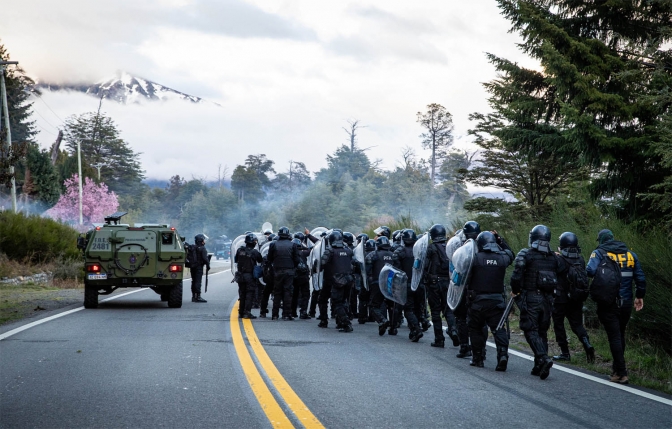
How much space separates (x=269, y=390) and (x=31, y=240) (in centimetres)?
2584

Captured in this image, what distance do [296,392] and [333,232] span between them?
7186mm

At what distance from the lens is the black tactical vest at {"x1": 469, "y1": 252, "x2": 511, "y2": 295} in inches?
376

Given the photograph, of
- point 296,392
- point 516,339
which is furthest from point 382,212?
point 296,392

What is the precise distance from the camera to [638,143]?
1495 centimetres

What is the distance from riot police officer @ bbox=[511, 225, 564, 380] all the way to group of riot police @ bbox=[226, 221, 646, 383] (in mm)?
12

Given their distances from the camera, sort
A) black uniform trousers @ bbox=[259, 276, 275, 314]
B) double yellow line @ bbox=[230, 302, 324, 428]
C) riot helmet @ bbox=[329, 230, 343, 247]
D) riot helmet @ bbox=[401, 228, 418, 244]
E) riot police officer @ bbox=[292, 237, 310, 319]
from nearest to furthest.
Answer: double yellow line @ bbox=[230, 302, 324, 428]
riot helmet @ bbox=[401, 228, 418, 244]
riot helmet @ bbox=[329, 230, 343, 247]
riot police officer @ bbox=[292, 237, 310, 319]
black uniform trousers @ bbox=[259, 276, 275, 314]

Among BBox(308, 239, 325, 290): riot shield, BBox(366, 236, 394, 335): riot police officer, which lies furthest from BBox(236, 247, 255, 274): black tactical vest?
BBox(366, 236, 394, 335): riot police officer

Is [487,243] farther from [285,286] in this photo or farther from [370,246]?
[285,286]

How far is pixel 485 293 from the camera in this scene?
31.3 feet

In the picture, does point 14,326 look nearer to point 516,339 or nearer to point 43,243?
point 516,339

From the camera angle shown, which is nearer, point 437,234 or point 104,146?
point 437,234

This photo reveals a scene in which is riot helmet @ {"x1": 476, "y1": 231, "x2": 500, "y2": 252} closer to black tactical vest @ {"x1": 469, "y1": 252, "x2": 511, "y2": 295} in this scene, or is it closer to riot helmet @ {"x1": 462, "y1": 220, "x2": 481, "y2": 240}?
black tactical vest @ {"x1": 469, "y1": 252, "x2": 511, "y2": 295}

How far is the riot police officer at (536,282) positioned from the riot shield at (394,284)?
330 centimetres

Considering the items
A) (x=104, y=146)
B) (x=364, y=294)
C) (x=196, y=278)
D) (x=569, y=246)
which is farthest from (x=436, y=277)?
(x=104, y=146)
